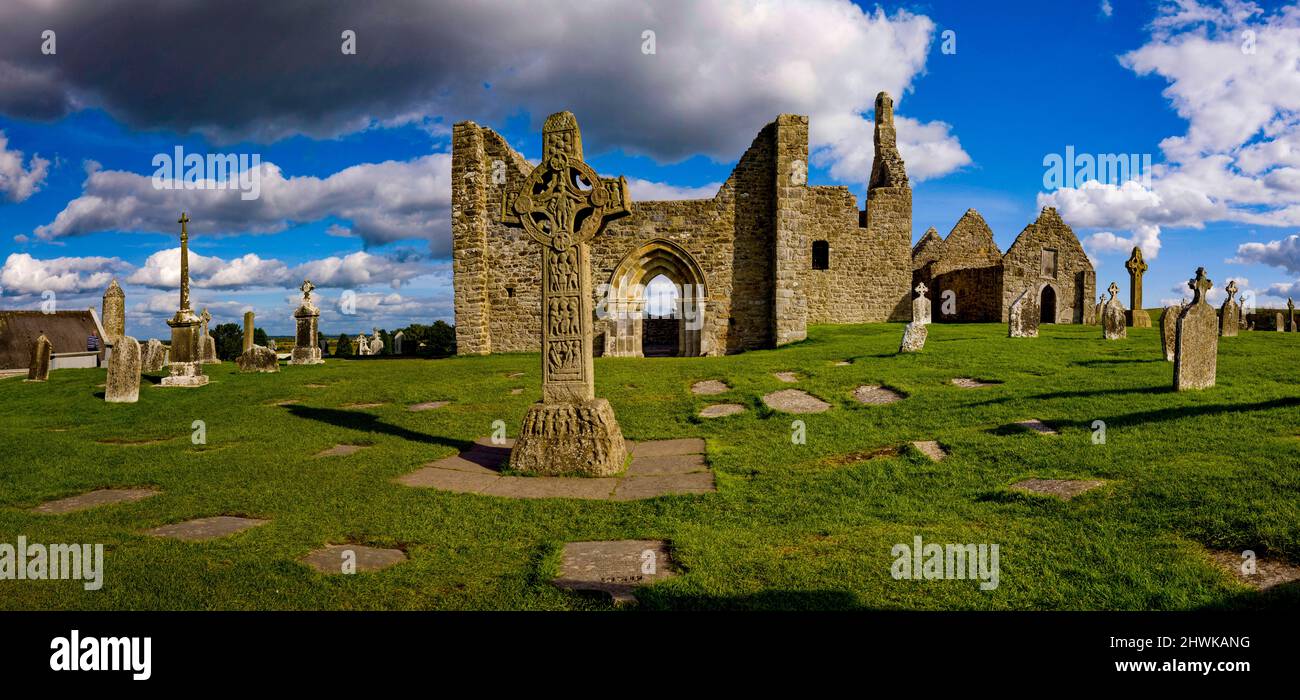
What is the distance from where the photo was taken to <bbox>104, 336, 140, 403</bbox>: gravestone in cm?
1155

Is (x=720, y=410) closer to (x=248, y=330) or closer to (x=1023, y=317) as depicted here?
(x=1023, y=317)

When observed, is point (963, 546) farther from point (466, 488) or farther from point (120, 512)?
point (120, 512)

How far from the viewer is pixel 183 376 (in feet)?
44.2

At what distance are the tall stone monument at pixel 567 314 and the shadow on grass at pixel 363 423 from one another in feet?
5.85

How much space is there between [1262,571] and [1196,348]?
20.7 feet

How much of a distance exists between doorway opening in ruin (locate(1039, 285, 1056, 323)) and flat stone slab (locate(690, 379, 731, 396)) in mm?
22684

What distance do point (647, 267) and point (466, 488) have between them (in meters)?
13.8

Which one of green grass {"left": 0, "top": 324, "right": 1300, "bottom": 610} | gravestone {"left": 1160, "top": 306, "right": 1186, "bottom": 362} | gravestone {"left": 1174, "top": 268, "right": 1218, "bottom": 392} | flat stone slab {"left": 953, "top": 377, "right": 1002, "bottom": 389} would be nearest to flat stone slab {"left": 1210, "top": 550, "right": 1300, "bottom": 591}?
green grass {"left": 0, "top": 324, "right": 1300, "bottom": 610}

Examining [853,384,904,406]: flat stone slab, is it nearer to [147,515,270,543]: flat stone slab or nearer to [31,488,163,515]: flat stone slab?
[147,515,270,543]: flat stone slab

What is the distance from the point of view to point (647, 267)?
19.1 m

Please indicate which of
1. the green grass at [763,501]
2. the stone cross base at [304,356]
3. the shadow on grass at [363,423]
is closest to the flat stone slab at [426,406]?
the green grass at [763,501]

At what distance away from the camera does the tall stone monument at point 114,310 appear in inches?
1083

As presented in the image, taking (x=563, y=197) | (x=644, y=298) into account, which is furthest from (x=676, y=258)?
(x=563, y=197)
